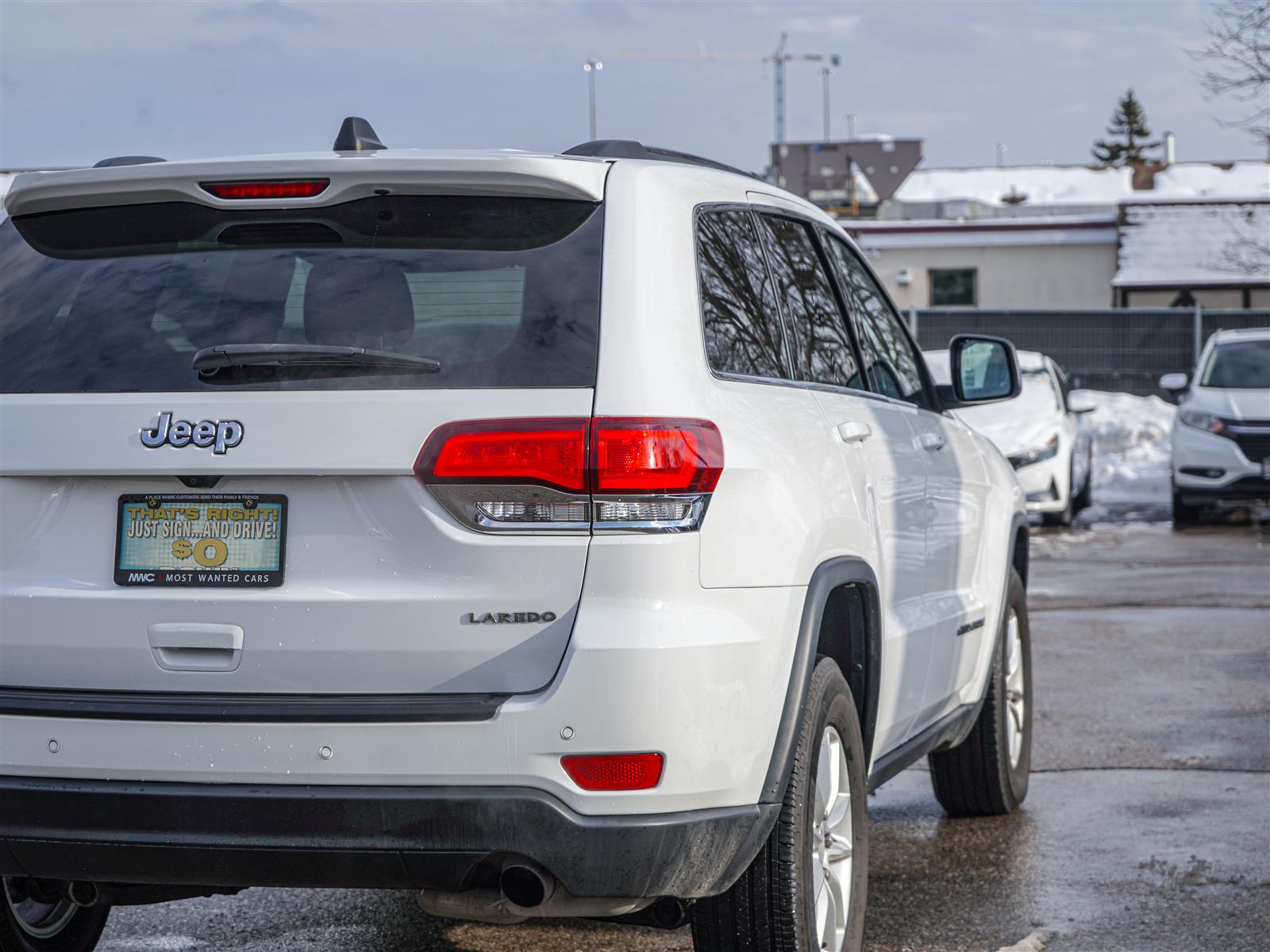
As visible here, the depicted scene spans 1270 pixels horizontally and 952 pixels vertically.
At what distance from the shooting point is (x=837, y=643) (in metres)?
4.06

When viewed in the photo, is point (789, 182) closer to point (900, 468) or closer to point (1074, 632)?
point (1074, 632)

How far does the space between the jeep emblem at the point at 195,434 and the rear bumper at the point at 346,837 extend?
2.06 feet

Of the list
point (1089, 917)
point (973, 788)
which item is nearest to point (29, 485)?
point (1089, 917)

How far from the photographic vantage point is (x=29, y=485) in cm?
336

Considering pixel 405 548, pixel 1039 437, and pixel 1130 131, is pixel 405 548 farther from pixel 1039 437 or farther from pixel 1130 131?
pixel 1130 131

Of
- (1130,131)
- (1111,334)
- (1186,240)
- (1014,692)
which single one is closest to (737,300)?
(1014,692)

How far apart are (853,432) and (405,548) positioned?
1.37 metres

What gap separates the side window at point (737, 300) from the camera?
3559 millimetres

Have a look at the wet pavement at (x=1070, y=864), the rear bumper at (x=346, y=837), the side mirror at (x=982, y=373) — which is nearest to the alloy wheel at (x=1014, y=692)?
the wet pavement at (x=1070, y=864)

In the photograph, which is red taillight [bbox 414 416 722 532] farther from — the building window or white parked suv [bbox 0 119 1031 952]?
the building window

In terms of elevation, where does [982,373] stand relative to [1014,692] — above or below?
above

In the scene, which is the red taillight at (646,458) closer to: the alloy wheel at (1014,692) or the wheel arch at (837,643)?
the wheel arch at (837,643)

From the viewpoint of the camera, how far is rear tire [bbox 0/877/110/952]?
4.26m

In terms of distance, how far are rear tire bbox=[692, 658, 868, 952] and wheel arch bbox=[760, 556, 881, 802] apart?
88 millimetres
